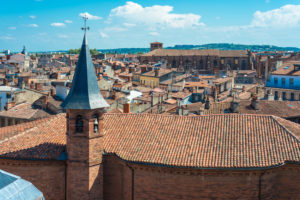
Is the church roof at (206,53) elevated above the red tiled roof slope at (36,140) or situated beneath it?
elevated above

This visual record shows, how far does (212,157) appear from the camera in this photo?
18234 mm

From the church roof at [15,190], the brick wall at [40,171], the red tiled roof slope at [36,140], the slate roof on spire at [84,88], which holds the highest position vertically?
the slate roof on spire at [84,88]

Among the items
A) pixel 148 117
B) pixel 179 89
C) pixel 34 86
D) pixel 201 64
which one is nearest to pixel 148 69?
pixel 179 89

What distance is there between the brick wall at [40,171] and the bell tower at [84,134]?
0.74m

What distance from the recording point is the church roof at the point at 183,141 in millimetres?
18125

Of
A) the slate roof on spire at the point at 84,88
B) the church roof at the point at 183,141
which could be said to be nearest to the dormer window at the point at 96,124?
the slate roof on spire at the point at 84,88

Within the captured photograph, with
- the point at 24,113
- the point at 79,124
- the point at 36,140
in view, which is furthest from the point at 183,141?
the point at 24,113

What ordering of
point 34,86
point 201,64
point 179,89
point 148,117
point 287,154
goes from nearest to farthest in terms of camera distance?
point 287,154 → point 148,117 → point 34,86 → point 179,89 → point 201,64

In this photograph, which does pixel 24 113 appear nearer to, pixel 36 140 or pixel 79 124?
pixel 36 140

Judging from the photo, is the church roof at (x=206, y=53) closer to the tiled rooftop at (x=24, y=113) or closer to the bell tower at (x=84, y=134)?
the tiled rooftop at (x=24, y=113)

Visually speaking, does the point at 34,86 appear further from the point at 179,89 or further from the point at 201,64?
the point at 201,64

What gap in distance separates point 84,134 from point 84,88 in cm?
254

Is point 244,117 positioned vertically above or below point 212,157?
above

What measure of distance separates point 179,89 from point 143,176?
46464 mm
